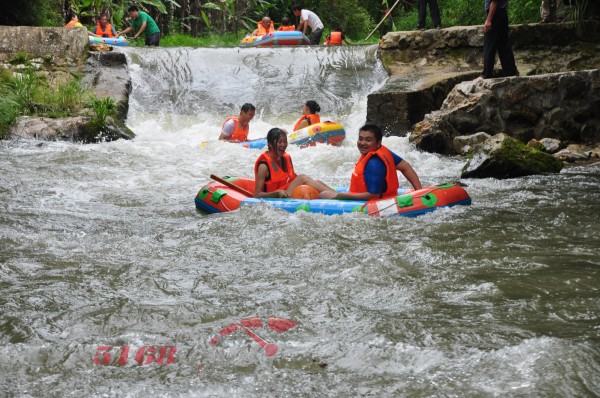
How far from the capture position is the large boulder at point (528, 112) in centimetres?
1030

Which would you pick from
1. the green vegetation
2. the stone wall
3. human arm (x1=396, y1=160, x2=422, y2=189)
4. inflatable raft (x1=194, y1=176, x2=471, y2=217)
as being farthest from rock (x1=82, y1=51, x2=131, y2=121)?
human arm (x1=396, y1=160, x2=422, y2=189)

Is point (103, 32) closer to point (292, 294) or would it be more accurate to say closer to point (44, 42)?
point (44, 42)

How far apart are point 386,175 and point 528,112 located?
445 centimetres

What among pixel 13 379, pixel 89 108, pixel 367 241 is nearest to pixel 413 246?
pixel 367 241

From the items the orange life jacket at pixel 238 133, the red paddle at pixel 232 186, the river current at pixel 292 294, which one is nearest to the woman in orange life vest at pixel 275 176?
the red paddle at pixel 232 186

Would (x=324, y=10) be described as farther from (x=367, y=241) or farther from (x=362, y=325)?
(x=362, y=325)

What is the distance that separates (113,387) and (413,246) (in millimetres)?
2772

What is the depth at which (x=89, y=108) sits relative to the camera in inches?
485

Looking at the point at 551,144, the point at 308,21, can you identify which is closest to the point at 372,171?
the point at 551,144

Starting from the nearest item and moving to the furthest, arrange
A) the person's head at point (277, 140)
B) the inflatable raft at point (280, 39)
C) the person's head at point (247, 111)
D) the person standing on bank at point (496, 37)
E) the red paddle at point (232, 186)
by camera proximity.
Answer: the person's head at point (277, 140) → the red paddle at point (232, 186) → the person standing on bank at point (496, 37) → the person's head at point (247, 111) → the inflatable raft at point (280, 39)

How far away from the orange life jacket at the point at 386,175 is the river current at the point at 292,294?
1.79ft

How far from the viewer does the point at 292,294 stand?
4453mm

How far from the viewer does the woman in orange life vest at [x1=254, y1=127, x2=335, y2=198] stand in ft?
23.0

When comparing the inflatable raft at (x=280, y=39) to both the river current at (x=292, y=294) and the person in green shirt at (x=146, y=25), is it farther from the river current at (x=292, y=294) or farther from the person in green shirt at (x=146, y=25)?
the river current at (x=292, y=294)
